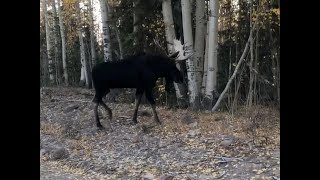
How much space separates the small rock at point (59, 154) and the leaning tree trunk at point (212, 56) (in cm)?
502

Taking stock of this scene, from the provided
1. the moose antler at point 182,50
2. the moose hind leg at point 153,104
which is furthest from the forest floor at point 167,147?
the moose antler at point 182,50

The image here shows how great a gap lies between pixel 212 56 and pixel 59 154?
532 cm

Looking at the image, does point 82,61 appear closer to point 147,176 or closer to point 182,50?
point 182,50

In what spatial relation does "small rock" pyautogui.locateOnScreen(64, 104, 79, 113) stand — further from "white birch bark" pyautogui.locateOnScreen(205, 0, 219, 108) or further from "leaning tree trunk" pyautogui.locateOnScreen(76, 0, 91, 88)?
"leaning tree trunk" pyautogui.locateOnScreen(76, 0, 91, 88)

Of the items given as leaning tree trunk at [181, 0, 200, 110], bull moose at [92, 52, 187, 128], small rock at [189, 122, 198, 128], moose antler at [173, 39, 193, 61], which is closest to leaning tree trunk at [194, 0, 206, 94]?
leaning tree trunk at [181, 0, 200, 110]

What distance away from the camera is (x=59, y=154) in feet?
28.6

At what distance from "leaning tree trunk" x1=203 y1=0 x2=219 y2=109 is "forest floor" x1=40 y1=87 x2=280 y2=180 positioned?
868 mm

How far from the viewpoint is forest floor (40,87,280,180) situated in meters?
6.96

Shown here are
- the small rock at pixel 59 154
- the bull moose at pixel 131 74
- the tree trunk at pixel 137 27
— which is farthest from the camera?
the tree trunk at pixel 137 27

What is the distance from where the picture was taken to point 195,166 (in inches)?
282

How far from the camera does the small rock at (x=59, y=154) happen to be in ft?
28.4

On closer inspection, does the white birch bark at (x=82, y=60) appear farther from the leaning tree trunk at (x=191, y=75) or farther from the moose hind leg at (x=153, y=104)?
the moose hind leg at (x=153, y=104)

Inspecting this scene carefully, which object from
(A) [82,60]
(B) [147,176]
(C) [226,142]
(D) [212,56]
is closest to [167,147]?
(C) [226,142]
